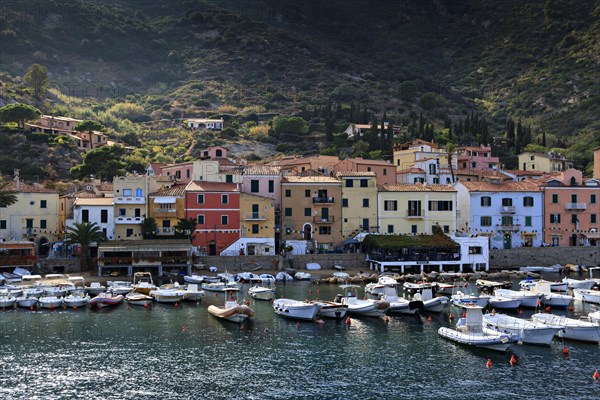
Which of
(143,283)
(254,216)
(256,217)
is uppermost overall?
(254,216)

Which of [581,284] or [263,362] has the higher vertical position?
[581,284]

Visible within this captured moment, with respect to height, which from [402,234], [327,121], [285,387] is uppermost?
[327,121]

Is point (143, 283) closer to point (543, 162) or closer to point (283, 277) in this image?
point (283, 277)

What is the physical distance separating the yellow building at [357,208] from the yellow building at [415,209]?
2.80ft

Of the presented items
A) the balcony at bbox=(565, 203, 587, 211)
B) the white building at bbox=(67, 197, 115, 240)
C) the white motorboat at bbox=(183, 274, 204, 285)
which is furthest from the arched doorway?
the balcony at bbox=(565, 203, 587, 211)

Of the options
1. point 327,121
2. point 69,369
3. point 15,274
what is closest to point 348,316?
point 69,369

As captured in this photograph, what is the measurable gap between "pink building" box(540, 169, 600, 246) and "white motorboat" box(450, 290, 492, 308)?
34.1m

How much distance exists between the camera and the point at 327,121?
16300cm

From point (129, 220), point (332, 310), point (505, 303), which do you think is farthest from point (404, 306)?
point (129, 220)

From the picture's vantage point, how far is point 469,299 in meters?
62.1

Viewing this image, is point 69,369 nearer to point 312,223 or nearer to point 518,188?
point 312,223

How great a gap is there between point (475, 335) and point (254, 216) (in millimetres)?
40902

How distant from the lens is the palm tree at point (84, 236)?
76.7 meters

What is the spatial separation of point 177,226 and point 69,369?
40.5 m
